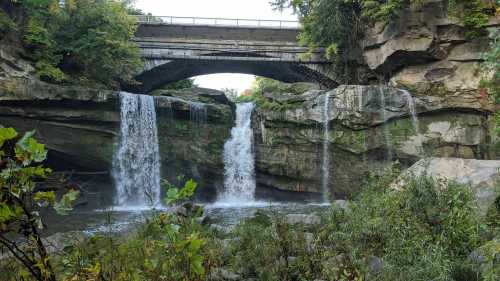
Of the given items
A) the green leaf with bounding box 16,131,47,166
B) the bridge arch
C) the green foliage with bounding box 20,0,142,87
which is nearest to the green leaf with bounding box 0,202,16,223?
the green leaf with bounding box 16,131,47,166

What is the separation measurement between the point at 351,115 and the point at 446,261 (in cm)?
1079

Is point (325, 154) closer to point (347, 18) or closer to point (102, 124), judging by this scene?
point (347, 18)

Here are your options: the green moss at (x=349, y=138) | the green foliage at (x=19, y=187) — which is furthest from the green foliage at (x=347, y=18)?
the green foliage at (x=19, y=187)

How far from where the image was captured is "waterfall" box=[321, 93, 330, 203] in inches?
580

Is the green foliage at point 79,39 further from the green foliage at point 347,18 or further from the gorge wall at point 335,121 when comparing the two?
the green foliage at point 347,18

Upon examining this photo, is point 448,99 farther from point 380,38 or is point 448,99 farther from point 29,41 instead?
point 29,41

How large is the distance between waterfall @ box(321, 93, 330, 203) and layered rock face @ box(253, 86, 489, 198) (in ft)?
0.29

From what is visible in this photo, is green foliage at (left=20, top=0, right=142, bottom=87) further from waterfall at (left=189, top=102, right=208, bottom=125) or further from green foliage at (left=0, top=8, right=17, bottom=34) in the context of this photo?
waterfall at (left=189, top=102, right=208, bottom=125)

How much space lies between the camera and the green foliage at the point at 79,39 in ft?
44.3

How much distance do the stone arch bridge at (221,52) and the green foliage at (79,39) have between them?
8.41ft

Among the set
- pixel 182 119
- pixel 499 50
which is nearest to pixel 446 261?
pixel 499 50

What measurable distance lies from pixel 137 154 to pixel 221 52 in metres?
6.64

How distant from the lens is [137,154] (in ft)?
51.2

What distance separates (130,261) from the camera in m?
3.23
